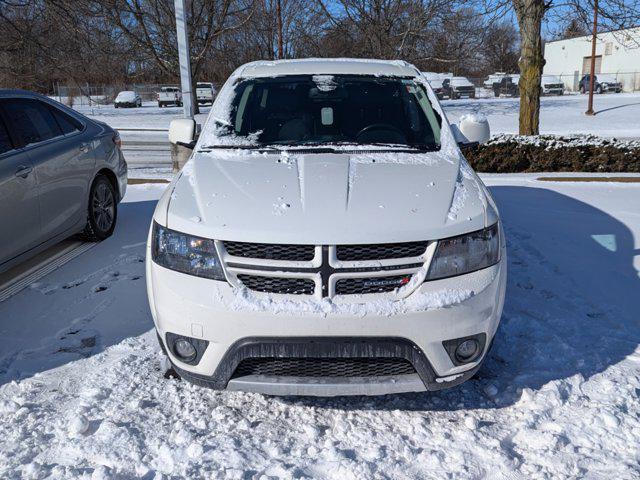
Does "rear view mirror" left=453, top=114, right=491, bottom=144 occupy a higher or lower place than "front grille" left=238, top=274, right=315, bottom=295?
higher

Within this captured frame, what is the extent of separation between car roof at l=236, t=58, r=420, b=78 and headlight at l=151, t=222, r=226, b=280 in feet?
6.62

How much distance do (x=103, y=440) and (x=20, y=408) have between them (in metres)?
0.60

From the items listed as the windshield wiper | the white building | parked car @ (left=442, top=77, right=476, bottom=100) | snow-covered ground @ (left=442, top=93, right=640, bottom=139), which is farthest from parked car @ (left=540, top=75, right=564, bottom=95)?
the windshield wiper

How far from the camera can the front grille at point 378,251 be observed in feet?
8.64

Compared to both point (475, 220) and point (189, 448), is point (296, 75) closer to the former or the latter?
point (475, 220)

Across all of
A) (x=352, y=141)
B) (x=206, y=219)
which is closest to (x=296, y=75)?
(x=352, y=141)

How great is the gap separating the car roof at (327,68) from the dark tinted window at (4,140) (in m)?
1.85

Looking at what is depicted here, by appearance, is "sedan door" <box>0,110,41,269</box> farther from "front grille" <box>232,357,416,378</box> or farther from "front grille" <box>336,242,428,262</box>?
"front grille" <box>336,242,428,262</box>

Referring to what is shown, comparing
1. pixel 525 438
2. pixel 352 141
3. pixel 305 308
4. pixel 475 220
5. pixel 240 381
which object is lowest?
pixel 525 438

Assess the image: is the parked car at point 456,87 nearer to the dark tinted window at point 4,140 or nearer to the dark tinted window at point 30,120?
the dark tinted window at point 30,120

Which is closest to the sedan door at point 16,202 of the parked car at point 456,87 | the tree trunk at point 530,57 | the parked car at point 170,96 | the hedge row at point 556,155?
the hedge row at point 556,155

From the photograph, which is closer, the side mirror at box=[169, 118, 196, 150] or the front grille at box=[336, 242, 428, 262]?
the front grille at box=[336, 242, 428, 262]

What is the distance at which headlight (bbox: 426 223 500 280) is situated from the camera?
106 inches

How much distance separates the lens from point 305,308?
2561 millimetres
